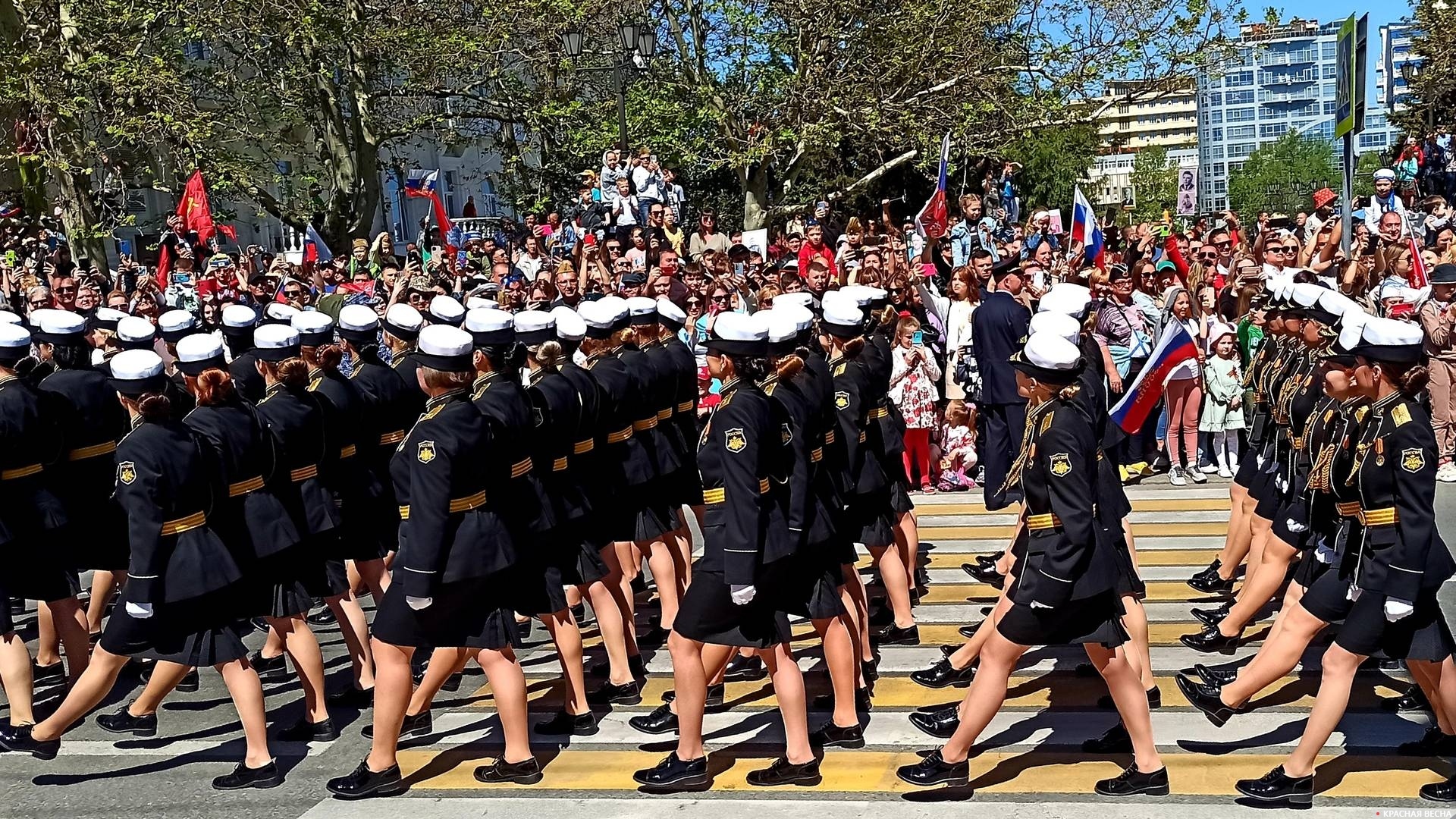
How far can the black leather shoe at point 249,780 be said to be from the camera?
6410 mm

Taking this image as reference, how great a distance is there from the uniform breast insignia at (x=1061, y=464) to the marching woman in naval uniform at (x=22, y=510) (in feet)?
16.1

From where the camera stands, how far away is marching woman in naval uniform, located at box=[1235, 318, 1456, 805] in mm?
5406

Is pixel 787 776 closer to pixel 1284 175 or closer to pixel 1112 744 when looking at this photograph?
pixel 1112 744

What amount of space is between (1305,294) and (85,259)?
17584mm

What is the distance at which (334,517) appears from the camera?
7.28 meters

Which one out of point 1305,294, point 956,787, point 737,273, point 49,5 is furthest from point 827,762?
point 49,5

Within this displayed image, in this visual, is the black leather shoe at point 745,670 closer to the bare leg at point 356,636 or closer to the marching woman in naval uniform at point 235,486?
the bare leg at point 356,636

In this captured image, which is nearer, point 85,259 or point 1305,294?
point 1305,294

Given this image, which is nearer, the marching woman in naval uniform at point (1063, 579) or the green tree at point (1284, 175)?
the marching woman in naval uniform at point (1063, 579)

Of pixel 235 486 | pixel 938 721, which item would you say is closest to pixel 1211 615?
pixel 938 721

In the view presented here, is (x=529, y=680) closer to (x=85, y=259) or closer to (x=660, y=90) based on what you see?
(x=85, y=259)

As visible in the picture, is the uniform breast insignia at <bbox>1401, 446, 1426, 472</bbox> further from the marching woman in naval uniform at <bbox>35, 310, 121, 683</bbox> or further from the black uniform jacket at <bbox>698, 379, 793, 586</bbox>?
the marching woman in naval uniform at <bbox>35, 310, 121, 683</bbox>

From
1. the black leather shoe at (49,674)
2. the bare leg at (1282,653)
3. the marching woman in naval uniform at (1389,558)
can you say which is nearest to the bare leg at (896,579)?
the bare leg at (1282,653)

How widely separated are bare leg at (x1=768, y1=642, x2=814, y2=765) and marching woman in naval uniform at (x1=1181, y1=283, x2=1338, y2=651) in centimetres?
254
